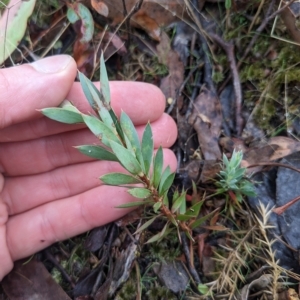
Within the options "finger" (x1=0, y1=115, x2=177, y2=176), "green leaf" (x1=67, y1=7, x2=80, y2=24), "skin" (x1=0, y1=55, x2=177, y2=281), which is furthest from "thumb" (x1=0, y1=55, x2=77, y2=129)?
"green leaf" (x1=67, y1=7, x2=80, y2=24)

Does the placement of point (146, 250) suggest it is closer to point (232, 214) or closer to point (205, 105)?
point (232, 214)

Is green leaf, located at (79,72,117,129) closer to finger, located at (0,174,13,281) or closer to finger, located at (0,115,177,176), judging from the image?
finger, located at (0,115,177,176)

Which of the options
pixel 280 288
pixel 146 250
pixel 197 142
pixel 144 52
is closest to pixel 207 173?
pixel 197 142

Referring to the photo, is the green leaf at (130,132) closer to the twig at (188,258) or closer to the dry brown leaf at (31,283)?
the twig at (188,258)

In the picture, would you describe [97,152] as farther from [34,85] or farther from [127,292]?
[127,292]

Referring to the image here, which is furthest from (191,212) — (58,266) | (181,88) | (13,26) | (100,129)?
(13,26)
